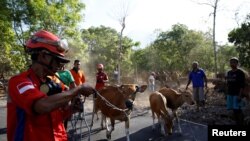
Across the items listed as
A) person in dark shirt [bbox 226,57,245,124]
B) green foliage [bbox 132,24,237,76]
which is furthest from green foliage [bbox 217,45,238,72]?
person in dark shirt [bbox 226,57,245,124]

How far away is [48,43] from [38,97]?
42 cm

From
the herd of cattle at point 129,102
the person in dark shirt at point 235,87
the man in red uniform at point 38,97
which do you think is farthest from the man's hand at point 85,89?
the person in dark shirt at point 235,87

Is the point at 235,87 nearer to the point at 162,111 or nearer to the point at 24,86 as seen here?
the point at 162,111

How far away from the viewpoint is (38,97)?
223 cm

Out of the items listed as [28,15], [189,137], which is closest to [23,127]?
[189,137]

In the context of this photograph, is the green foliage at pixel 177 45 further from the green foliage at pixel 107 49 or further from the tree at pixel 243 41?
the tree at pixel 243 41

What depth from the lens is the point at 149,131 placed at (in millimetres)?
10812

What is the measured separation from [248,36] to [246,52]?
2.60 feet

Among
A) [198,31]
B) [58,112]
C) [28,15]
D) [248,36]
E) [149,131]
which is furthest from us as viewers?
[198,31]

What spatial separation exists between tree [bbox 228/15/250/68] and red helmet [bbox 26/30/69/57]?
54.5ft

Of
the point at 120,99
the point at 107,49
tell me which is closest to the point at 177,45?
the point at 107,49

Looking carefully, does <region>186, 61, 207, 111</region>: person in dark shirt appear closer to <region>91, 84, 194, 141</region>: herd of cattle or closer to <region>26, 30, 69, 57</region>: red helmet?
<region>91, 84, 194, 141</region>: herd of cattle

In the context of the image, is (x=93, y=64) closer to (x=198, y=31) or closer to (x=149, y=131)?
(x=198, y=31)

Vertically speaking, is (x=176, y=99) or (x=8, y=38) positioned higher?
(x=8, y=38)
